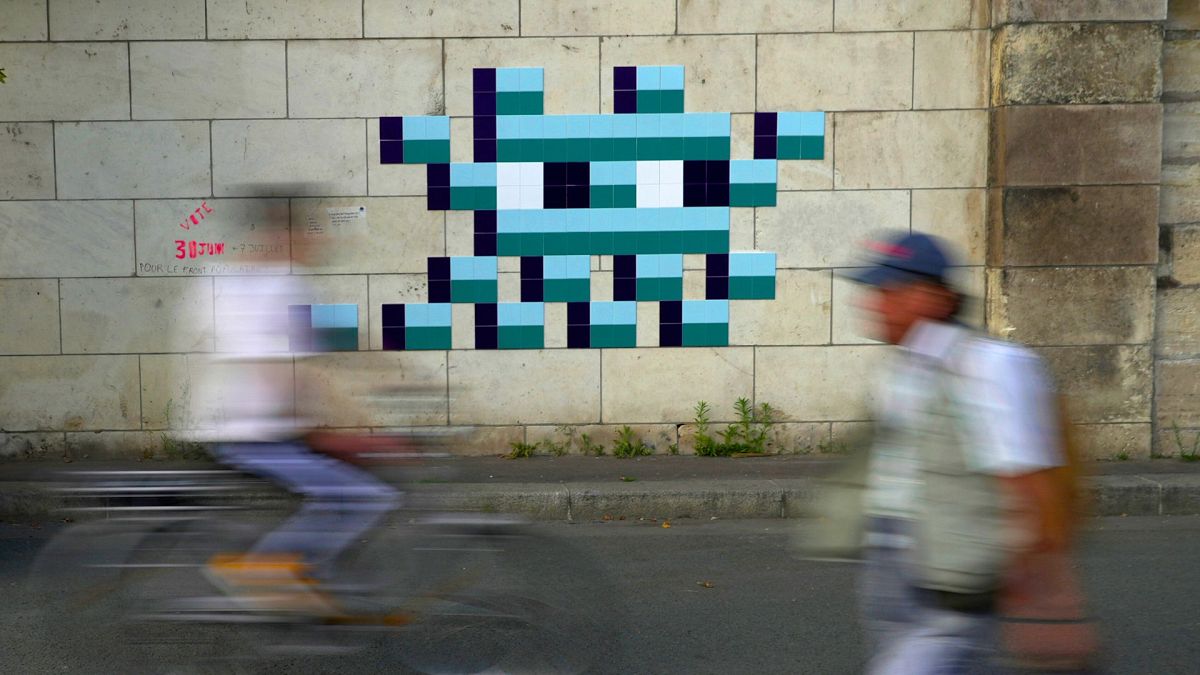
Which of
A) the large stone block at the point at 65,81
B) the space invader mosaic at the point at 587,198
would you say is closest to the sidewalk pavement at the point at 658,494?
the space invader mosaic at the point at 587,198

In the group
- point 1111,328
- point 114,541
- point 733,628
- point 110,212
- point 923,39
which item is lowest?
point 733,628

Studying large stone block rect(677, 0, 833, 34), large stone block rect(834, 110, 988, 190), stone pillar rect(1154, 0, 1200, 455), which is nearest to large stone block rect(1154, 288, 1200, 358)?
stone pillar rect(1154, 0, 1200, 455)

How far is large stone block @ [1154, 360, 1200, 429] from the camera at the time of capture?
366 inches

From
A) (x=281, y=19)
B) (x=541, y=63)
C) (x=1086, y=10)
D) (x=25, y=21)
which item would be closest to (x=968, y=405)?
(x=541, y=63)

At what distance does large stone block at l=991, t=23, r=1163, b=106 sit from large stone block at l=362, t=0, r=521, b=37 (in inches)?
150

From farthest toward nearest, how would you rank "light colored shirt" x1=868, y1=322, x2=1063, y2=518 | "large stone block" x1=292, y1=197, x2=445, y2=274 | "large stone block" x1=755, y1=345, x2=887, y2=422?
"large stone block" x1=755, y1=345, x2=887, y2=422
"large stone block" x1=292, y1=197, x2=445, y2=274
"light colored shirt" x1=868, y1=322, x2=1063, y2=518

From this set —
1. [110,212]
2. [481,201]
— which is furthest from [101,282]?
[481,201]

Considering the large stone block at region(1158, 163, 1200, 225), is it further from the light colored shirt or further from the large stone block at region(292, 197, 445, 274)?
the light colored shirt

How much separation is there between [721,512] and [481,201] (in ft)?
10.1

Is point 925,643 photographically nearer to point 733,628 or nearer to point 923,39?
point 733,628

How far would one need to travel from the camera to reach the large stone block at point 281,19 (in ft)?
29.6

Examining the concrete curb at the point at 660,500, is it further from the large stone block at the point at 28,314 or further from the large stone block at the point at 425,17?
the large stone block at the point at 425,17

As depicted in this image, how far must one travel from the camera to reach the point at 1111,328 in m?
9.09

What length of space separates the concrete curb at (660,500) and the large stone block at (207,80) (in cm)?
297
